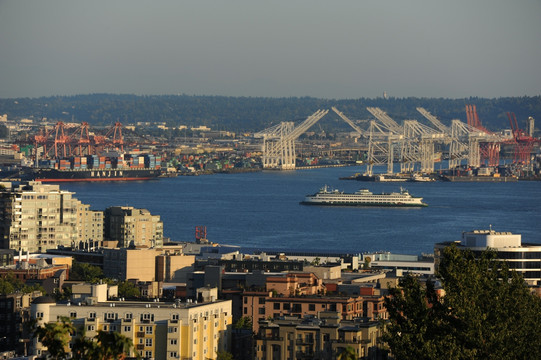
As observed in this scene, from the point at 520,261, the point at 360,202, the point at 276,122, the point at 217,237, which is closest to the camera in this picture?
the point at 520,261

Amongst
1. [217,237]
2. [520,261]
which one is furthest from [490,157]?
[520,261]

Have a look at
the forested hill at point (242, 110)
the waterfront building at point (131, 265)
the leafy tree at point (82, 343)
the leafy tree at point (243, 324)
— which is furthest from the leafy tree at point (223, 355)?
the forested hill at point (242, 110)

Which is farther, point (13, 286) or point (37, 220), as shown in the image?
point (37, 220)

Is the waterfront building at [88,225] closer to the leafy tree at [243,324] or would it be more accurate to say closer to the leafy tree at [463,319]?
the leafy tree at [243,324]

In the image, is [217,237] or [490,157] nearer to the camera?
[217,237]

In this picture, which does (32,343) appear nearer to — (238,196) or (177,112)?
(238,196)

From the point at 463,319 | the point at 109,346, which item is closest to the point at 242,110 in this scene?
the point at 463,319

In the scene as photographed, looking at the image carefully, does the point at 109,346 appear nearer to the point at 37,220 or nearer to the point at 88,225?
the point at 37,220

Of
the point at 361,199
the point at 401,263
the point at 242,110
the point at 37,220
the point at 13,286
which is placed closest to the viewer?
the point at 13,286
